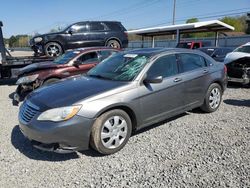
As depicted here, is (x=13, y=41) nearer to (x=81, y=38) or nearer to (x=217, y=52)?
(x=81, y=38)

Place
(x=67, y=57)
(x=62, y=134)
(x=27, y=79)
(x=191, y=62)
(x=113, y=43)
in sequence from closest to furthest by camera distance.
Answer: (x=62, y=134) < (x=191, y=62) < (x=27, y=79) < (x=67, y=57) < (x=113, y=43)

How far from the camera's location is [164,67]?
496 centimetres

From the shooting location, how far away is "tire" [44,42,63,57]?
Answer: 1155 cm

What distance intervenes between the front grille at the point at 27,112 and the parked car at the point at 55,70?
3428 millimetres

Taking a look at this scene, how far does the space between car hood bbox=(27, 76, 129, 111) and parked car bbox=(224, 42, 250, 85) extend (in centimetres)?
602

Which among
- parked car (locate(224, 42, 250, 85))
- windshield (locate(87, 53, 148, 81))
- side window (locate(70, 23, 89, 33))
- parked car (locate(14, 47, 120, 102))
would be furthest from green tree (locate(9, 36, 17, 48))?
windshield (locate(87, 53, 148, 81))

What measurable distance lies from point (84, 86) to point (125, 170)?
5.00 feet

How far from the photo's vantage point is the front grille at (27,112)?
3.98m

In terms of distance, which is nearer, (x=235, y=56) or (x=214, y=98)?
(x=214, y=98)

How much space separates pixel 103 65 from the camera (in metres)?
5.36

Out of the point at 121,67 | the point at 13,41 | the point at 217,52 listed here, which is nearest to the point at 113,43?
the point at 217,52

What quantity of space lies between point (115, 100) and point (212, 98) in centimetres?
287

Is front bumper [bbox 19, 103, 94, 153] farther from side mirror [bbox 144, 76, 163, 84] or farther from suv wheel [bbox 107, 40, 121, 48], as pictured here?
suv wheel [bbox 107, 40, 121, 48]

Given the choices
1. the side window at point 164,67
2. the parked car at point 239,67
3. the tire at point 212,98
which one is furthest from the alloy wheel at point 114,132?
the parked car at point 239,67
